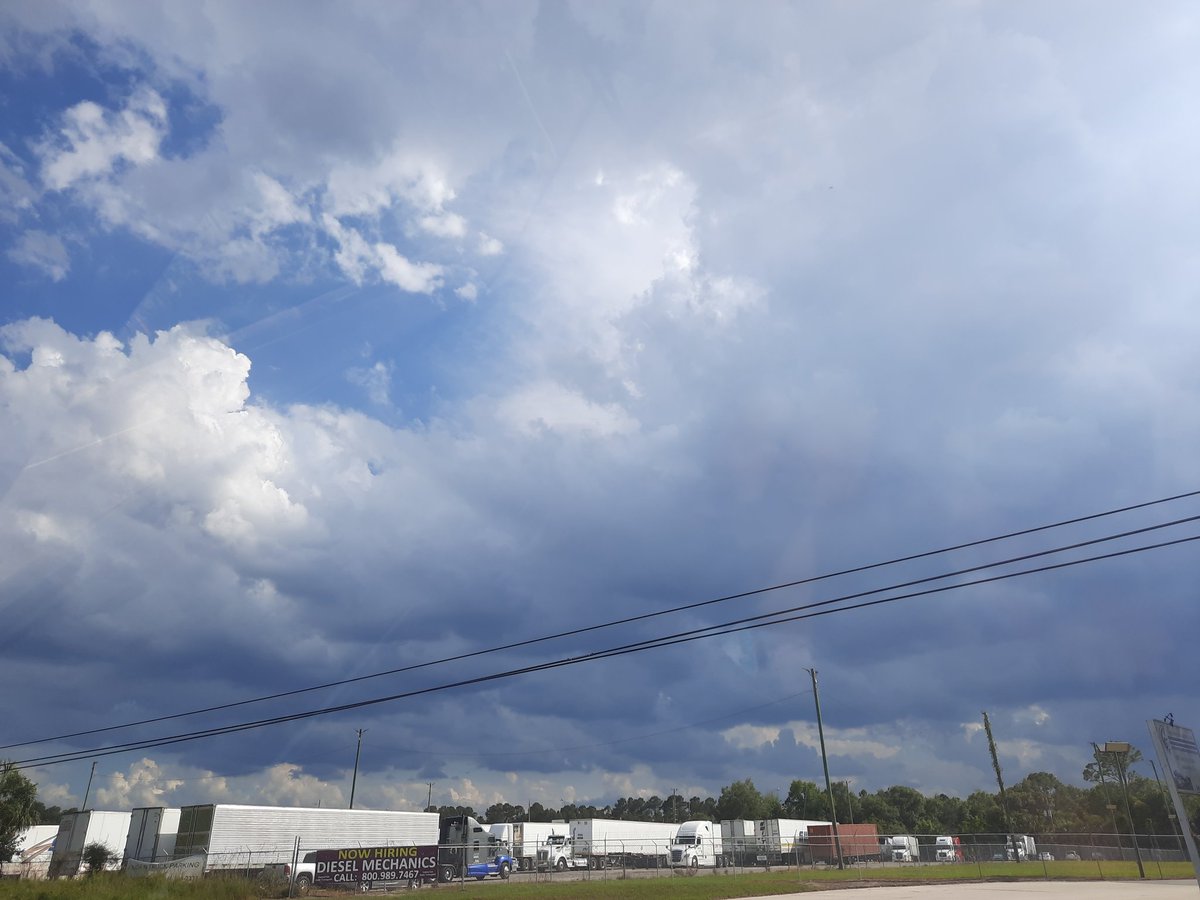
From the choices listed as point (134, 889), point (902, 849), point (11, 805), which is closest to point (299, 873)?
point (134, 889)

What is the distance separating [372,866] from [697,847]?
30.2 metres

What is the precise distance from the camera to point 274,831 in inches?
1860

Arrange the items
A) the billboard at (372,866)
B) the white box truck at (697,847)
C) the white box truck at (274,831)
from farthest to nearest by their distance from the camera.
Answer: the white box truck at (697,847)
the white box truck at (274,831)
the billboard at (372,866)

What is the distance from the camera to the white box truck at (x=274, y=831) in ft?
147

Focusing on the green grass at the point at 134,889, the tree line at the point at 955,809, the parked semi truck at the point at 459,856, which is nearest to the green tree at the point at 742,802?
the tree line at the point at 955,809

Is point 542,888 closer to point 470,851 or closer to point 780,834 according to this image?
point 470,851

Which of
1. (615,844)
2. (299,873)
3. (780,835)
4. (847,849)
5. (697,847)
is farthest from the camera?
(780,835)

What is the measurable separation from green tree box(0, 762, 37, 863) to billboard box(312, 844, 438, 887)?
90.7 feet

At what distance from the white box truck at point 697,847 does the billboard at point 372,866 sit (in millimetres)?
24354

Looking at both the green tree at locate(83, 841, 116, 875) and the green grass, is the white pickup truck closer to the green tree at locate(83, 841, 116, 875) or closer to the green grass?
the green grass

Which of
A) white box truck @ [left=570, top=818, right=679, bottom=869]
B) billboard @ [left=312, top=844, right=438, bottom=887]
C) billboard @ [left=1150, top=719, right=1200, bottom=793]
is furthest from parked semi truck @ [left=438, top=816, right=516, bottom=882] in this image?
billboard @ [left=1150, top=719, right=1200, bottom=793]

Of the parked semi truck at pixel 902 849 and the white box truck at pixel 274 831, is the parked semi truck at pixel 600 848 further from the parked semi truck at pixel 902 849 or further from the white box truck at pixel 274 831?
the parked semi truck at pixel 902 849

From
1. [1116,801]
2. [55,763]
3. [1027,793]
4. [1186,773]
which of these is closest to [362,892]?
[55,763]

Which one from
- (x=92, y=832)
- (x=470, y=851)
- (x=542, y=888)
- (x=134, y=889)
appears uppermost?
(x=92, y=832)
